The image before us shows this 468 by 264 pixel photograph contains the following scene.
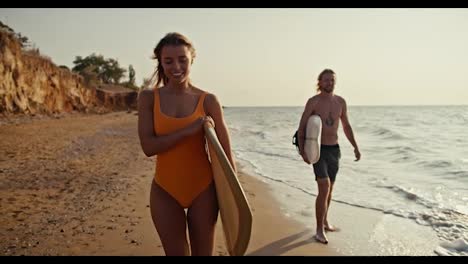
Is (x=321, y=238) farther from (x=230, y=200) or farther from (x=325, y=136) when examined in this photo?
(x=230, y=200)

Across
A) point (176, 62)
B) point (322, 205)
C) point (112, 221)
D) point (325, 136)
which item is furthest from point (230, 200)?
point (112, 221)

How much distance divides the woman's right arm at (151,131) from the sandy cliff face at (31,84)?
1942cm

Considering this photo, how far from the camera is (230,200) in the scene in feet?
5.80

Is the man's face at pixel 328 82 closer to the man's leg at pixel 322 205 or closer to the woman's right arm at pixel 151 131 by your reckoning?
the man's leg at pixel 322 205

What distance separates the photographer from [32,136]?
12234mm

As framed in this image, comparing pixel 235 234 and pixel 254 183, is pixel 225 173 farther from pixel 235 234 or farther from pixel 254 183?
pixel 254 183

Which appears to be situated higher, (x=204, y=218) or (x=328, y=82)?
(x=328, y=82)

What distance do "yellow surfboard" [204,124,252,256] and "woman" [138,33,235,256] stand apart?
10cm

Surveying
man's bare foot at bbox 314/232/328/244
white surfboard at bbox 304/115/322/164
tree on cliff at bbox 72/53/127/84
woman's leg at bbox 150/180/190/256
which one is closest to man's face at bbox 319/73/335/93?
white surfboard at bbox 304/115/322/164

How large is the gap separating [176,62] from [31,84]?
23.6 m

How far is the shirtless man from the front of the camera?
4.18 meters

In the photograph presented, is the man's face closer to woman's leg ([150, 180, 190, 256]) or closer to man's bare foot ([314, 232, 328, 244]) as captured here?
man's bare foot ([314, 232, 328, 244])

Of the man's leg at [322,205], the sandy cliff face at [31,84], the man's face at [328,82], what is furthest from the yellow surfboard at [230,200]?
the sandy cliff face at [31,84]
